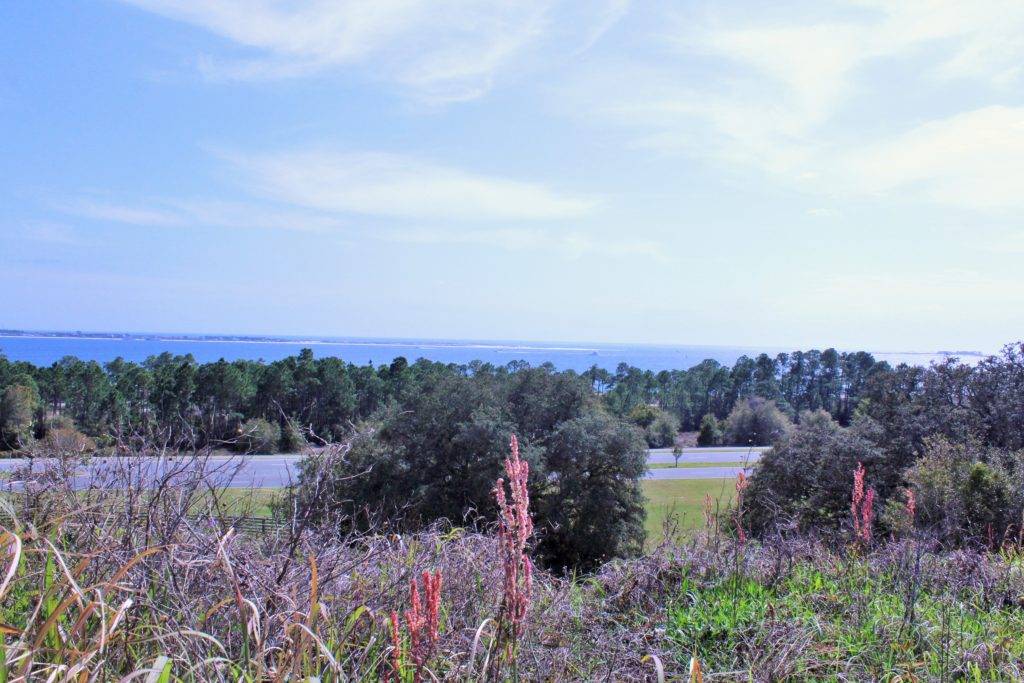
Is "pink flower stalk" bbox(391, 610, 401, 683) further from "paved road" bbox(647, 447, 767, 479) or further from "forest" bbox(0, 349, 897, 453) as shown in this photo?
"paved road" bbox(647, 447, 767, 479)

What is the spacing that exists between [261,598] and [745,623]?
226cm

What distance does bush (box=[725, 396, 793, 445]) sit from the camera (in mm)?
44406

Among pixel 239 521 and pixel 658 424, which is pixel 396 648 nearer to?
pixel 239 521

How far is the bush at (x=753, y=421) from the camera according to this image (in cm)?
4441

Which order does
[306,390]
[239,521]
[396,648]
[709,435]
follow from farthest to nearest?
[709,435], [306,390], [239,521], [396,648]

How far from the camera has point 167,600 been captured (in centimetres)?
231

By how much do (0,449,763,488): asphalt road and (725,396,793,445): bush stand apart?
2.86 metres

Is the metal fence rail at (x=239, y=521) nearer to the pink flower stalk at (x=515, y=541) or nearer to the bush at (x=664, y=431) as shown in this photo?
the pink flower stalk at (x=515, y=541)

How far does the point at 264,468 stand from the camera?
1997 centimetres

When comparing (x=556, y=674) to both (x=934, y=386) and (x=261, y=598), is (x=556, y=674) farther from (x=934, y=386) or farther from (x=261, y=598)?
(x=934, y=386)

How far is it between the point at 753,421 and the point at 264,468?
114 feet

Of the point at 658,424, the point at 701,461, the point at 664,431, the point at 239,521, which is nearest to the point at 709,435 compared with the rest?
the point at 664,431

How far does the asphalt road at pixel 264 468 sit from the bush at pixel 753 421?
286 cm

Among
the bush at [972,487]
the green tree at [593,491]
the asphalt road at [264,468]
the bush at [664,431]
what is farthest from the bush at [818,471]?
the bush at [664,431]
